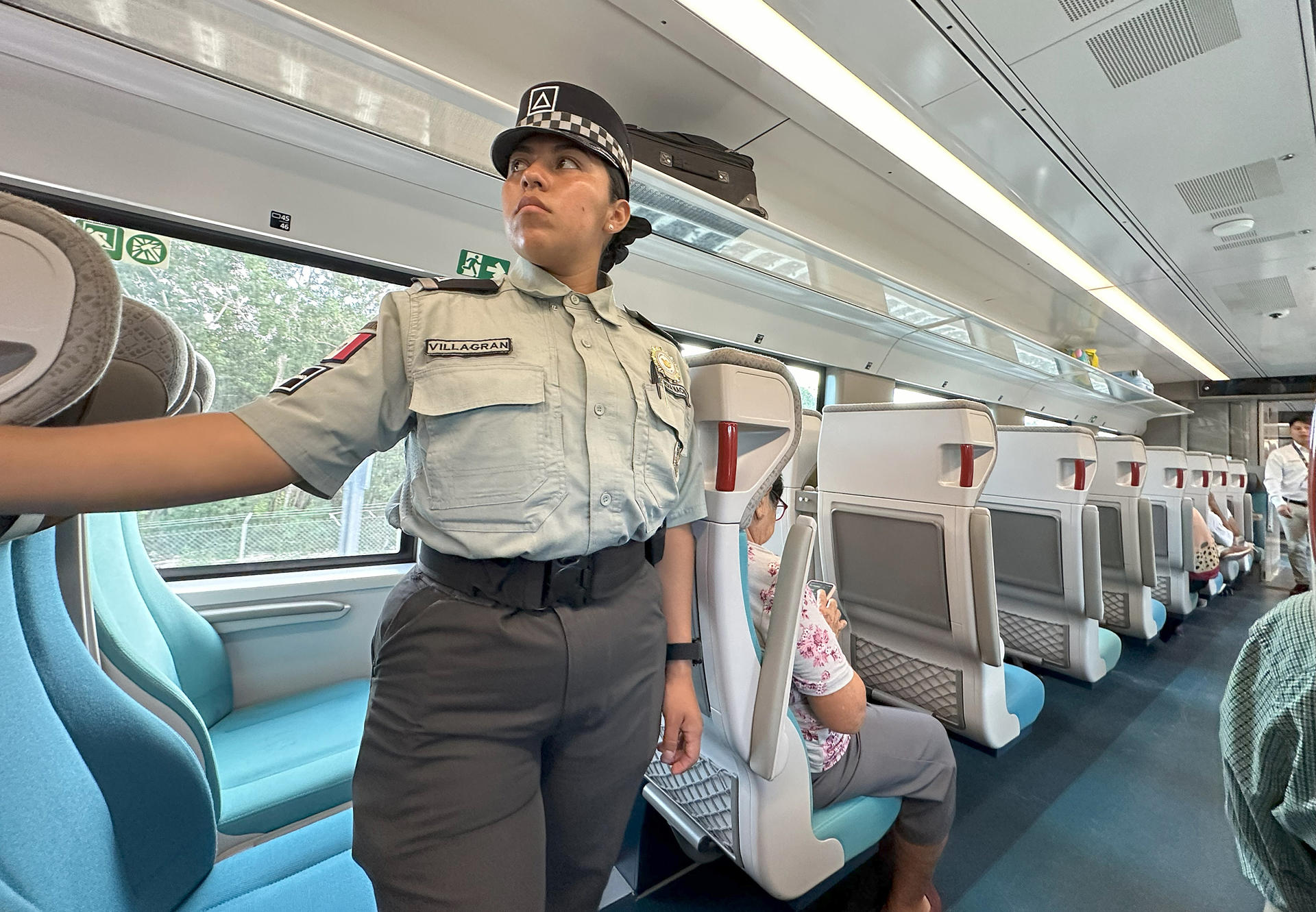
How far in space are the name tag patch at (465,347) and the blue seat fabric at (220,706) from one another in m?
1.14

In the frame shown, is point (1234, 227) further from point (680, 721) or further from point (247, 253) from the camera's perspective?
point (247, 253)

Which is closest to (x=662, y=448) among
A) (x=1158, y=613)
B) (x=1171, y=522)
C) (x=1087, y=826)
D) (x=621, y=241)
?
(x=621, y=241)

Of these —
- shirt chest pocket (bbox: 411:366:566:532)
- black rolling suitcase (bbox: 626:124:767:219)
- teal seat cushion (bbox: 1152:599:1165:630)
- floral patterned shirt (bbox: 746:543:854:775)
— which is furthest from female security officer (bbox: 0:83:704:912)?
teal seat cushion (bbox: 1152:599:1165:630)

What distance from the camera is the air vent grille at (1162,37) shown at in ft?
7.03

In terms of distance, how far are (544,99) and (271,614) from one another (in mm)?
2585

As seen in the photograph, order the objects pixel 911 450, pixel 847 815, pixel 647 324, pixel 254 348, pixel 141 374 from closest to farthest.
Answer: pixel 141 374 → pixel 647 324 → pixel 847 815 → pixel 911 450 → pixel 254 348

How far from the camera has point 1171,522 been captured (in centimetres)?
449

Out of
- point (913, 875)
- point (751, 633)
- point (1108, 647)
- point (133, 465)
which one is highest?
point (133, 465)

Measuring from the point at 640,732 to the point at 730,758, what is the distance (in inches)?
21.4

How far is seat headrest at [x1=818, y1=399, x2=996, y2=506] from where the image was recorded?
2076mm

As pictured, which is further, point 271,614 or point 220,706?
point 271,614

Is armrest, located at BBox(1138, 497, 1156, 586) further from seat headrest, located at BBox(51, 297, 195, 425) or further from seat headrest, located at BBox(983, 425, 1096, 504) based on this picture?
seat headrest, located at BBox(51, 297, 195, 425)

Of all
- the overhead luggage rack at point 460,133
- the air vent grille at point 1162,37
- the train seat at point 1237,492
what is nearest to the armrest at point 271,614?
the overhead luggage rack at point 460,133

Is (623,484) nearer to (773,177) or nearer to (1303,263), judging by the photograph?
(773,177)
